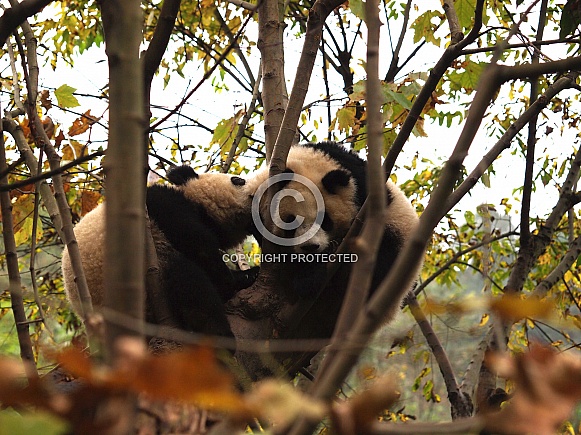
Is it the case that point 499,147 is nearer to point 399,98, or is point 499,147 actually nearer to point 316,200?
point 399,98

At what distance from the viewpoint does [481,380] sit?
164 inches

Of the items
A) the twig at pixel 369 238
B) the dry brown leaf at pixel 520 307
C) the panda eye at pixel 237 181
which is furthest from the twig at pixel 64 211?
the panda eye at pixel 237 181

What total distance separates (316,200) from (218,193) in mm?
743

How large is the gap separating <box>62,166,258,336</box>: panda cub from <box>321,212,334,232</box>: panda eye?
57cm

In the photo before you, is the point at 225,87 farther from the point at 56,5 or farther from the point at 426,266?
the point at 426,266

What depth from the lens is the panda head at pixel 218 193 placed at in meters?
4.96

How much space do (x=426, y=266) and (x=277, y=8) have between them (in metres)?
5.11

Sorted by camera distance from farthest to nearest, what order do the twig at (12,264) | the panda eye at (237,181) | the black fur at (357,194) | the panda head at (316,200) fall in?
the panda eye at (237,181) < the panda head at (316,200) < the black fur at (357,194) < the twig at (12,264)

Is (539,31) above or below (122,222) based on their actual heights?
above

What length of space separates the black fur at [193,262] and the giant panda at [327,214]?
42 centimetres

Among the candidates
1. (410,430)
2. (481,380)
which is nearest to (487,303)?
(410,430)

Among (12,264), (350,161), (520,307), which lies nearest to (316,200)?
(350,161)

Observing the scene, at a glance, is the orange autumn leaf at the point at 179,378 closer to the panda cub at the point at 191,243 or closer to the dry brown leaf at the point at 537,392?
the dry brown leaf at the point at 537,392

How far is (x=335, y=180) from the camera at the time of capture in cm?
493
